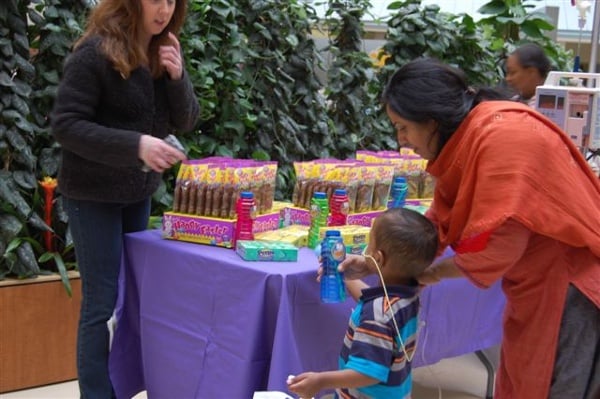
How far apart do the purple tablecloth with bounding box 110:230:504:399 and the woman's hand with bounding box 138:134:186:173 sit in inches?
13.0

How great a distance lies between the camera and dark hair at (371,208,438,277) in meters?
1.80

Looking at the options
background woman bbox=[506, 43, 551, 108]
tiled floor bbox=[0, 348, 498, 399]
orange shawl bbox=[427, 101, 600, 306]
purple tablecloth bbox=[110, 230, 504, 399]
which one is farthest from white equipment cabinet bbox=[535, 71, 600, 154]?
orange shawl bbox=[427, 101, 600, 306]

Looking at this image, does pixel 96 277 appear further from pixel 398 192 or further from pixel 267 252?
pixel 398 192

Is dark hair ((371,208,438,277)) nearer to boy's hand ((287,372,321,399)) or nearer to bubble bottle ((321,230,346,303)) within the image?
bubble bottle ((321,230,346,303))

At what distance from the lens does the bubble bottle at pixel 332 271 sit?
1.91m

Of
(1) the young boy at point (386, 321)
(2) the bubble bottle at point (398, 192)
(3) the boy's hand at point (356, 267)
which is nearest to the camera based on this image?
(1) the young boy at point (386, 321)

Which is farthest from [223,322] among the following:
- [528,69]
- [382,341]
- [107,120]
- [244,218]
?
[528,69]

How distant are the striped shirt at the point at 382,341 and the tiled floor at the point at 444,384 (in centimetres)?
152

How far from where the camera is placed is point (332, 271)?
1.93 meters

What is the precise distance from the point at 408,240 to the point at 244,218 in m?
0.66

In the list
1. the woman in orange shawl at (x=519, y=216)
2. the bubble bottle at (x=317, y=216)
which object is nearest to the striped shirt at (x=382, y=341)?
the woman in orange shawl at (x=519, y=216)

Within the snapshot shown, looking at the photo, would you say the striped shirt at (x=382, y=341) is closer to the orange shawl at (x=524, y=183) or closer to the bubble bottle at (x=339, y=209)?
the orange shawl at (x=524, y=183)

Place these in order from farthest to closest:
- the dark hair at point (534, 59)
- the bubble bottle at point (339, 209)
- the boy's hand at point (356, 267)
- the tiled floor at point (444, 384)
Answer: the dark hair at point (534, 59) < the tiled floor at point (444, 384) < the bubble bottle at point (339, 209) < the boy's hand at point (356, 267)

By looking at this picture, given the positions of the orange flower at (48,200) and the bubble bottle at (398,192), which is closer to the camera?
the bubble bottle at (398,192)
